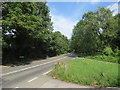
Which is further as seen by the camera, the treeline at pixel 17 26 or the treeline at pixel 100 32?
the treeline at pixel 100 32

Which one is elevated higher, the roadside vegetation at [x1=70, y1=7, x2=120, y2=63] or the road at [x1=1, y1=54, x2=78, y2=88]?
the roadside vegetation at [x1=70, y1=7, x2=120, y2=63]

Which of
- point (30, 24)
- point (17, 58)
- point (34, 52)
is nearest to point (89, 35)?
point (34, 52)

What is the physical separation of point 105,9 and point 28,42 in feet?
69.3

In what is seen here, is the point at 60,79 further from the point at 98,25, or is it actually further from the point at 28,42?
the point at 98,25

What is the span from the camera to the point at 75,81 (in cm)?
610

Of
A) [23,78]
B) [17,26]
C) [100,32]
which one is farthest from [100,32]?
[23,78]

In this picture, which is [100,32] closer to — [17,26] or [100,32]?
[100,32]

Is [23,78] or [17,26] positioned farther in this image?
[17,26]

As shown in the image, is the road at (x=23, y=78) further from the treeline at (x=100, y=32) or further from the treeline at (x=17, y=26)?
the treeline at (x=100, y=32)

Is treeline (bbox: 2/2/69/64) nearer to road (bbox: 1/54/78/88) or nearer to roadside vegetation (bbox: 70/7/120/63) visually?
road (bbox: 1/54/78/88)

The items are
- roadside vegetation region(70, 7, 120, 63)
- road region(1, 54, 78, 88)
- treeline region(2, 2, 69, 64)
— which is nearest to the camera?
road region(1, 54, 78, 88)

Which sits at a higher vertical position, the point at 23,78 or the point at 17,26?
the point at 17,26

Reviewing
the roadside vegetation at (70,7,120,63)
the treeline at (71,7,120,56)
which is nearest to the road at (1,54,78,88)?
the roadside vegetation at (70,7,120,63)

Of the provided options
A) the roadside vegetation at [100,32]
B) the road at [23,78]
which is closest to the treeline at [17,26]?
the road at [23,78]
